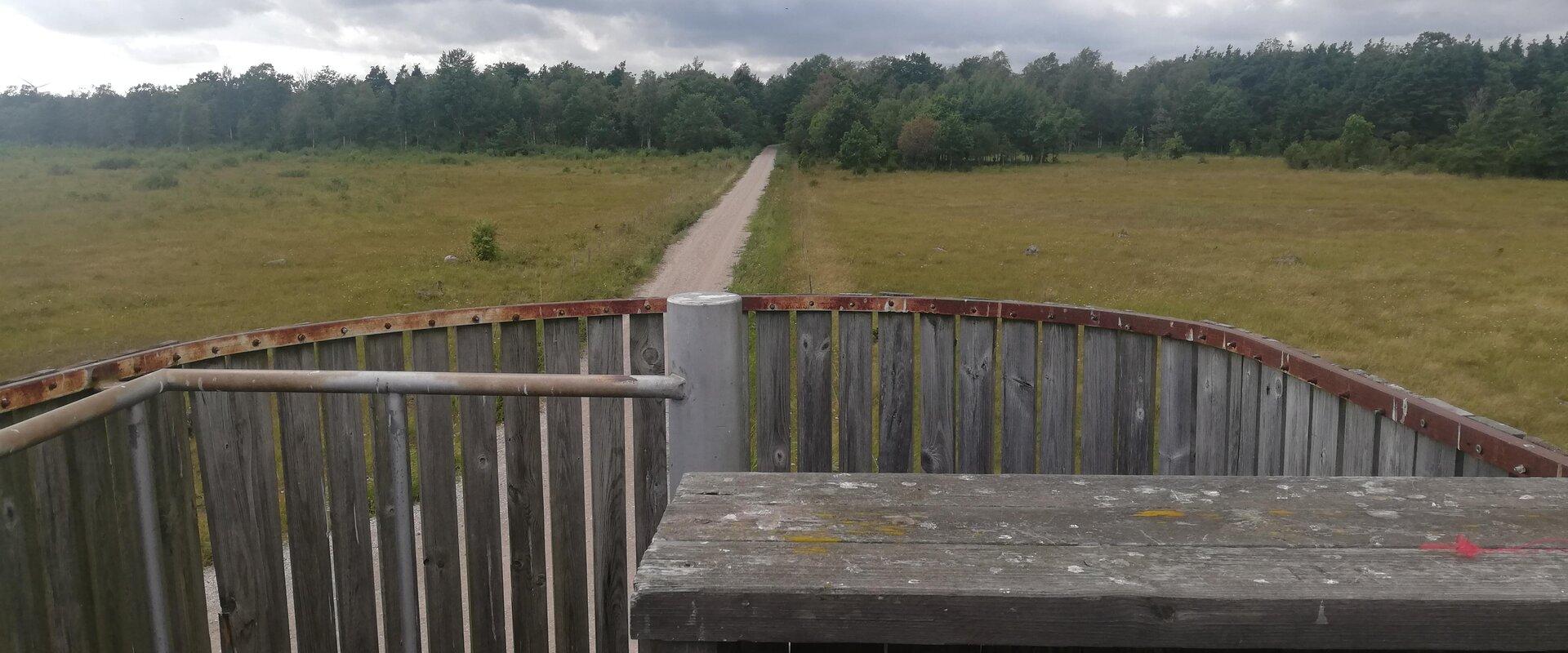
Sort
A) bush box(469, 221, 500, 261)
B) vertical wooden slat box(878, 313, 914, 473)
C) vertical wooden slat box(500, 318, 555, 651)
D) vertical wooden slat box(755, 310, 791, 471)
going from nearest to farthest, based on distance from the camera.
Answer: vertical wooden slat box(500, 318, 555, 651) → vertical wooden slat box(755, 310, 791, 471) → vertical wooden slat box(878, 313, 914, 473) → bush box(469, 221, 500, 261)

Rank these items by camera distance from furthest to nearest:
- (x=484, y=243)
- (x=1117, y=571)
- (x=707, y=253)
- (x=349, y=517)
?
(x=707, y=253), (x=484, y=243), (x=349, y=517), (x=1117, y=571)

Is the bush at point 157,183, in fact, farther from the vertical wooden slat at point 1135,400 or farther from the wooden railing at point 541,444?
the vertical wooden slat at point 1135,400

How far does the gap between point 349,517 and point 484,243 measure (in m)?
18.3

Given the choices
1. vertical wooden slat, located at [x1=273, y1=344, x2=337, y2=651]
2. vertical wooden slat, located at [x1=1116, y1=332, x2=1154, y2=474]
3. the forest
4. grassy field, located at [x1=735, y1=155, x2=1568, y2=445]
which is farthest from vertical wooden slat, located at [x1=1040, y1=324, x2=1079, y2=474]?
the forest

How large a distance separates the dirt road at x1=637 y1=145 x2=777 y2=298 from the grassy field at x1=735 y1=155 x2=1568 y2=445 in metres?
0.61

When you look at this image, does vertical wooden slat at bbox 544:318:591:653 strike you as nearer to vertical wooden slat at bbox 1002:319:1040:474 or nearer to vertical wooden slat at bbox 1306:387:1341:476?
vertical wooden slat at bbox 1002:319:1040:474

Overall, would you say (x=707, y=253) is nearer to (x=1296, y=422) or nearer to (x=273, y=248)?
(x=273, y=248)

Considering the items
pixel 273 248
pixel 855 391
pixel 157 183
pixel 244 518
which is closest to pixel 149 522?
pixel 244 518

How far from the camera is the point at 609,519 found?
11.4 feet

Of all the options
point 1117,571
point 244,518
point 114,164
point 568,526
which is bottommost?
point 568,526

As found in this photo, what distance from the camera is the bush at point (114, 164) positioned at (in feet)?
157

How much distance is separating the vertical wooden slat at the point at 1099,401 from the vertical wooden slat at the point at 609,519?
5.75 feet

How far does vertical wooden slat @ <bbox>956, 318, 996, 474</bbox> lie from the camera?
3822 millimetres

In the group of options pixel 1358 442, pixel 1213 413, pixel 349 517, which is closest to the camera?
pixel 1358 442
